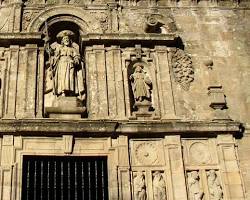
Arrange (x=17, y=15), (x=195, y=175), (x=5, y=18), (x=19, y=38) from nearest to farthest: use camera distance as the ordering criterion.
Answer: (x=195, y=175)
(x=19, y=38)
(x=17, y=15)
(x=5, y=18)

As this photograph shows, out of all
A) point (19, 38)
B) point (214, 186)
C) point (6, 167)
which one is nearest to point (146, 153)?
point (214, 186)

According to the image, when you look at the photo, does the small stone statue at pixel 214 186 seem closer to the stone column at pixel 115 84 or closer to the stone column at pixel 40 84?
the stone column at pixel 115 84

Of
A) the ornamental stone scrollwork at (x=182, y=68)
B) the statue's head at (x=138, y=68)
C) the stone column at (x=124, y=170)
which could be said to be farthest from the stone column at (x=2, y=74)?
the ornamental stone scrollwork at (x=182, y=68)

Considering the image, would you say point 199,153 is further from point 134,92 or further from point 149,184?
point 134,92

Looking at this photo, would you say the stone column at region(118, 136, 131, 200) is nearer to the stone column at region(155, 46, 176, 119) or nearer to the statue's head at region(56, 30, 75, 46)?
the stone column at region(155, 46, 176, 119)

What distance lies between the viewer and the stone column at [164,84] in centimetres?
1152

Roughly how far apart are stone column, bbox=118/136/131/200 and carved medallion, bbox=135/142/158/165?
10.7 inches

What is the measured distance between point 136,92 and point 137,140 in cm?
122

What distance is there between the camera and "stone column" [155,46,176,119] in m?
11.5

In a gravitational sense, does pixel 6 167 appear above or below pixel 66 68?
below

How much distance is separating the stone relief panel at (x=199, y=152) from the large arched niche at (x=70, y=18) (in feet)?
11.5

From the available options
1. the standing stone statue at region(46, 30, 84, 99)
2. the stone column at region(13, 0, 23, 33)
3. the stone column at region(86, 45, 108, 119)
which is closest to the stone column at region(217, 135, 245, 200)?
the stone column at region(86, 45, 108, 119)

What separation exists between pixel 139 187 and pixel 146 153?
0.79 metres

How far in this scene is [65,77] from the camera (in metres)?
11.7
